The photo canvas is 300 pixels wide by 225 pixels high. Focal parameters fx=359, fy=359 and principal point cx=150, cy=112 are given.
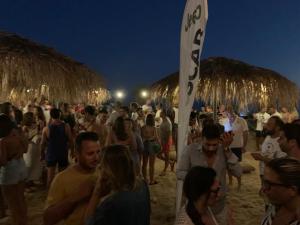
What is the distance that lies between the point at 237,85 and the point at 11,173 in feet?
26.1

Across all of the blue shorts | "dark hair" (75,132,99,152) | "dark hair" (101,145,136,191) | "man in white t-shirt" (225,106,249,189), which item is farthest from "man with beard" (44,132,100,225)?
"man in white t-shirt" (225,106,249,189)

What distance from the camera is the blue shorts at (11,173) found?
4.51m

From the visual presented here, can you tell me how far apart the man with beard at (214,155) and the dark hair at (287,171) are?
4.62 ft

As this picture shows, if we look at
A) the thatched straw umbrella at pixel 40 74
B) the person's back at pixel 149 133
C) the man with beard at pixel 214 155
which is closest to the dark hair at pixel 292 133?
the man with beard at pixel 214 155

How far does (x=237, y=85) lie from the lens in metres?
11.0

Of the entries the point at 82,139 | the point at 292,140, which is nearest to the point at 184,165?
the point at 292,140

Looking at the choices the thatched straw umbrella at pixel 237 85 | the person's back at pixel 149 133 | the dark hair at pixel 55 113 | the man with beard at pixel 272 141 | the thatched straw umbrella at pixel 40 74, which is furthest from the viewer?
the thatched straw umbrella at pixel 237 85

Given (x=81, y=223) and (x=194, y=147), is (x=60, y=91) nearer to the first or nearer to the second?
A: (x=194, y=147)

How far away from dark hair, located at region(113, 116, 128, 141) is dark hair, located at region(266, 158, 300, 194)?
3960mm

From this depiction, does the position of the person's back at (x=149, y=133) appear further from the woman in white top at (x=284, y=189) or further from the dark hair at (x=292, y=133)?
the woman in white top at (x=284, y=189)

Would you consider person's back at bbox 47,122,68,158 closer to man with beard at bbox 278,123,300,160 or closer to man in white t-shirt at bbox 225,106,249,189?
man in white t-shirt at bbox 225,106,249,189

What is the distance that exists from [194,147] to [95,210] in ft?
5.74

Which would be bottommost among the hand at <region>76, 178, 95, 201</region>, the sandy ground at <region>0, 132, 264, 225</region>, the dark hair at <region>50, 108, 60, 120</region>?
the sandy ground at <region>0, 132, 264, 225</region>

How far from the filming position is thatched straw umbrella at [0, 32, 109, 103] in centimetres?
925
